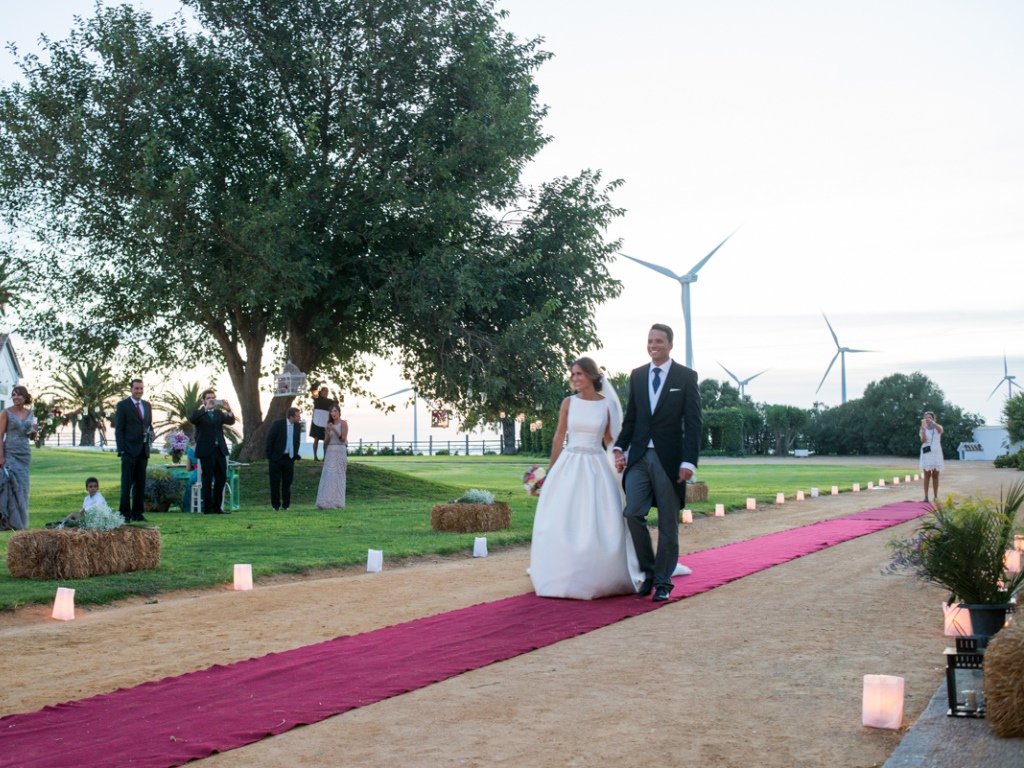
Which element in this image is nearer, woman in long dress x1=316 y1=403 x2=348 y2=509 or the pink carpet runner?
the pink carpet runner

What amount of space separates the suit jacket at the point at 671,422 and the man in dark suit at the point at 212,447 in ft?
35.8

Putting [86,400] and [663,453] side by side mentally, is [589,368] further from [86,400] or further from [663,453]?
[86,400]

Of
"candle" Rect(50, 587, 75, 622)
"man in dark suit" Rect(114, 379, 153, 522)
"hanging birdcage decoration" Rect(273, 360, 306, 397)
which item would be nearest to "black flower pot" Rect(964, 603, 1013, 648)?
"candle" Rect(50, 587, 75, 622)

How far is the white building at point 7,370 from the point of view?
73.2 meters

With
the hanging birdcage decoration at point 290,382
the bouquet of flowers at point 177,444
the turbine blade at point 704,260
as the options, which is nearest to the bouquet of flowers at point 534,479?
the bouquet of flowers at point 177,444

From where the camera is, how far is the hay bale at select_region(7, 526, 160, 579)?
1044 centimetres

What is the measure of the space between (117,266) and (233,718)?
75.7ft

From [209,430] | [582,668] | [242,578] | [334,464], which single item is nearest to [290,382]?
[334,464]

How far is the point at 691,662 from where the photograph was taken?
251 inches

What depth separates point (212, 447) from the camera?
19.1 metres

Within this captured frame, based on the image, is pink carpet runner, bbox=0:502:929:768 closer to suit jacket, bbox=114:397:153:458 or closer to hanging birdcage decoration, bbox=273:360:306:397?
suit jacket, bbox=114:397:153:458

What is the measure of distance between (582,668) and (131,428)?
12101 mm

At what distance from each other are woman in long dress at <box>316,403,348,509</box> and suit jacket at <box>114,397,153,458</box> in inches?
176

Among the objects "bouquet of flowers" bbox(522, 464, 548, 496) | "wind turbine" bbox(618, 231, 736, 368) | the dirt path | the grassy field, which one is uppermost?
"wind turbine" bbox(618, 231, 736, 368)
